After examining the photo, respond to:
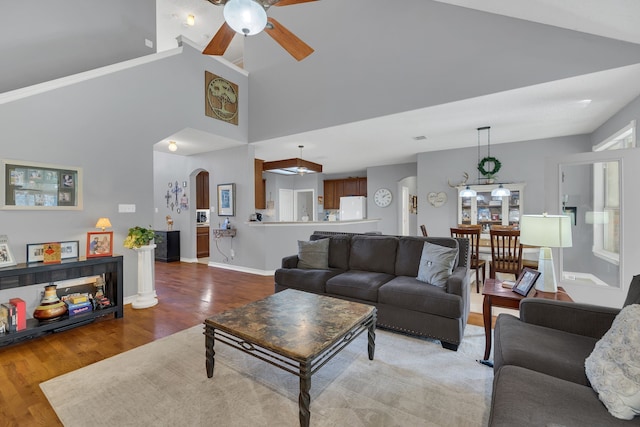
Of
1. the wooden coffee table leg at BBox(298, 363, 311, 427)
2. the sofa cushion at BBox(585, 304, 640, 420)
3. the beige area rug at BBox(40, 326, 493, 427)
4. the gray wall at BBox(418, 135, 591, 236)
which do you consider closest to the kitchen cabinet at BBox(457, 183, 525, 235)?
the gray wall at BBox(418, 135, 591, 236)

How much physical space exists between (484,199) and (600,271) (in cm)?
274

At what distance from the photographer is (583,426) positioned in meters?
0.98

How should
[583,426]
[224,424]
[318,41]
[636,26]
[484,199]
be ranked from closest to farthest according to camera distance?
[583,426]
[224,424]
[636,26]
[318,41]
[484,199]

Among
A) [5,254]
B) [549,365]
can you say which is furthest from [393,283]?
[5,254]

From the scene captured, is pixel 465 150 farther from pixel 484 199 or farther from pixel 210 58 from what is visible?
pixel 210 58

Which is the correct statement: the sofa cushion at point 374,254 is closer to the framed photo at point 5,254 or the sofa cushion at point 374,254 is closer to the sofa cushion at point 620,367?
the sofa cushion at point 620,367

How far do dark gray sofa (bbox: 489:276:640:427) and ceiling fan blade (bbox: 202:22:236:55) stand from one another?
315cm

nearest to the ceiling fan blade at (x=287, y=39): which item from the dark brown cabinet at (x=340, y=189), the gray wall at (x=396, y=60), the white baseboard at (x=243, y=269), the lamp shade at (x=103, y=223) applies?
the gray wall at (x=396, y=60)

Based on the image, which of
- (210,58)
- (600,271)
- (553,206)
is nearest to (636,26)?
(553,206)

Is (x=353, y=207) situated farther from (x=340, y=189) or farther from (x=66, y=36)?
(x=66, y=36)

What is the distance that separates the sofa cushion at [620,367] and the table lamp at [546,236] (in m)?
0.97

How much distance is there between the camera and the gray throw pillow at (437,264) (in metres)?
2.68

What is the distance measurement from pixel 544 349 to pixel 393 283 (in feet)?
4.51

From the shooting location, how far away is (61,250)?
10.0 ft
